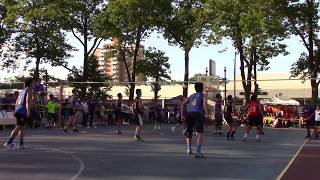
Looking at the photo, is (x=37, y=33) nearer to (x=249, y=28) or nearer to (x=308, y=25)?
(x=249, y=28)

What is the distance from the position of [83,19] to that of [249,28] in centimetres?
1454

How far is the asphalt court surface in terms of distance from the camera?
1141cm

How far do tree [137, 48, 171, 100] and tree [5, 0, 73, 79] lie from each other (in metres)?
7.90

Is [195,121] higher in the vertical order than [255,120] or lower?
lower

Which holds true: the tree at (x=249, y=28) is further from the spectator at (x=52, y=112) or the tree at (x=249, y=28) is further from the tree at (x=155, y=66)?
the spectator at (x=52, y=112)

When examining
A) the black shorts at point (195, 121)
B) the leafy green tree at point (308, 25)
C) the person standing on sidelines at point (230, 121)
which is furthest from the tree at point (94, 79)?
the black shorts at point (195, 121)

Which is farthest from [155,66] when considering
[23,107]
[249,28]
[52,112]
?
[23,107]

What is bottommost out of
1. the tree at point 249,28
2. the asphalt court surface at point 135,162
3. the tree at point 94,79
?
the asphalt court surface at point 135,162

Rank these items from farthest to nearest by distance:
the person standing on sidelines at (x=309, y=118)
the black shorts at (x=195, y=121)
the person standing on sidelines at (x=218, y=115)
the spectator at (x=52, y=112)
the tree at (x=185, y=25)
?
the tree at (x=185, y=25) → the spectator at (x=52, y=112) → the person standing on sidelines at (x=309, y=118) → the person standing on sidelines at (x=218, y=115) → the black shorts at (x=195, y=121)

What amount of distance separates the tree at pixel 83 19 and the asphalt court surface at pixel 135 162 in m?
Answer: 32.9

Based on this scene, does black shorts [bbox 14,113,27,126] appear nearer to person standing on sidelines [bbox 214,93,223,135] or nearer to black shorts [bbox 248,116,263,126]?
black shorts [bbox 248,116,263,126]

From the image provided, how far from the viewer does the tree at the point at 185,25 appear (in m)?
49.7

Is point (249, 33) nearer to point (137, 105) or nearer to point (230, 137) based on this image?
point (230, 137)

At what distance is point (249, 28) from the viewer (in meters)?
45.2
